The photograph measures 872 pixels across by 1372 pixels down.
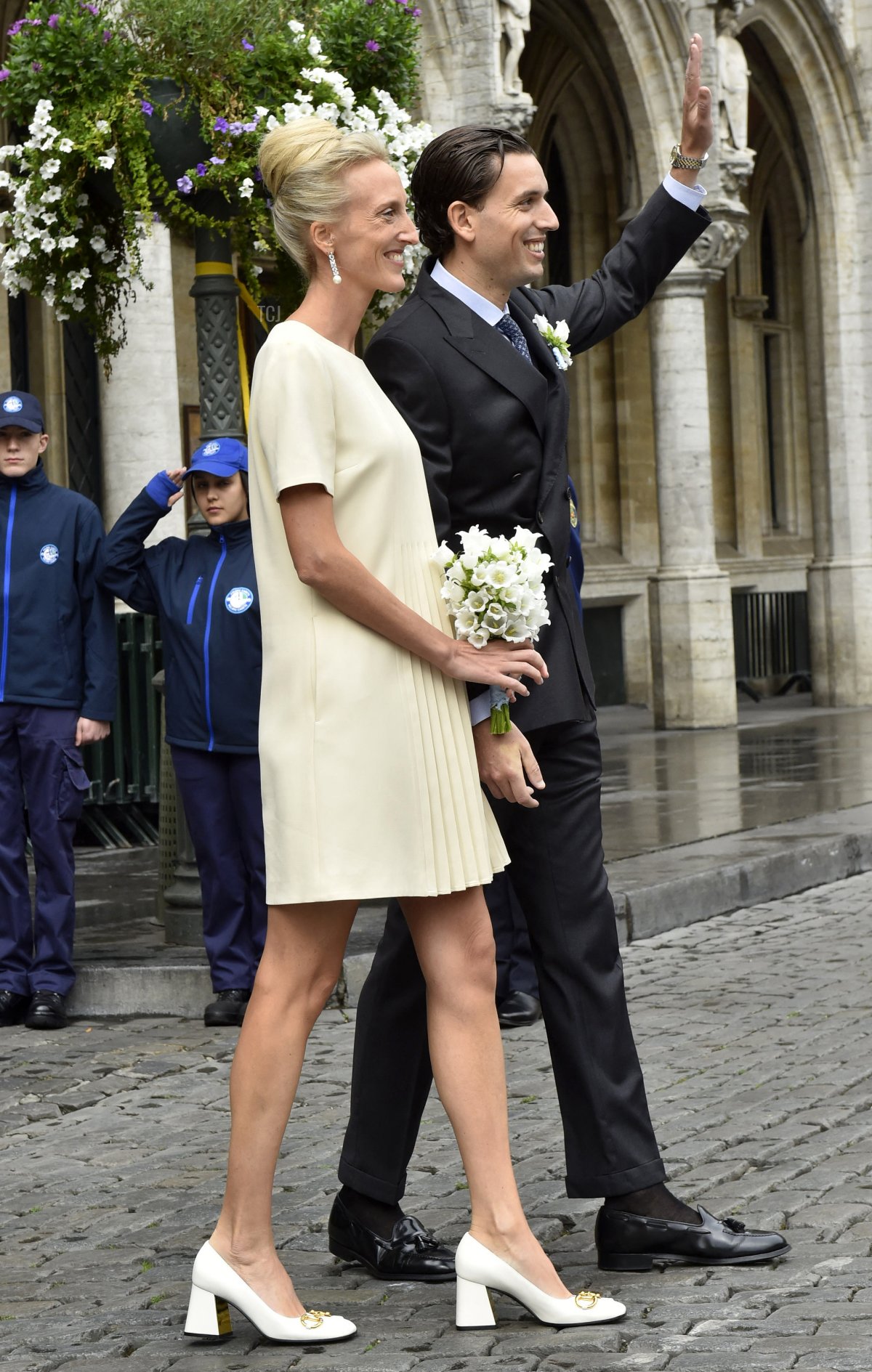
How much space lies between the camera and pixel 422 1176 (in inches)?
172

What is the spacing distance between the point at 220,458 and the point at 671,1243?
3.32 metres

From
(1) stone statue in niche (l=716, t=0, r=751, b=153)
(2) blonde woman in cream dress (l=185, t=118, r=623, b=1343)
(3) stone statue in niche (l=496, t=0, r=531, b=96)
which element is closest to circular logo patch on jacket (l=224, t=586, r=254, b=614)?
(2) blonde woman in cream dress (l=185, t=118, r=623, b=1343)

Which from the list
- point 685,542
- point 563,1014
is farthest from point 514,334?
point 685,542

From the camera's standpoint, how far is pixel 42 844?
638cm

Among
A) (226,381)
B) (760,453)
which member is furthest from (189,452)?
(760,453)

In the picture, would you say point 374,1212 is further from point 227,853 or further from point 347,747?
point 227,853

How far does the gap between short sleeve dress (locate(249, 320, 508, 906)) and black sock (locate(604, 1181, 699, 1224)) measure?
0.69 metres

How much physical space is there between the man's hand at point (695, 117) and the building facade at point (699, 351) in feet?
24.3

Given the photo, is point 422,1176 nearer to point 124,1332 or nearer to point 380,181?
point 124,1332

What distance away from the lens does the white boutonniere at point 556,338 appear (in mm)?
3691

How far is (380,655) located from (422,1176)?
153 cm

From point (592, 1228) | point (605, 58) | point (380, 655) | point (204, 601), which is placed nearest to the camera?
point (380, 655)

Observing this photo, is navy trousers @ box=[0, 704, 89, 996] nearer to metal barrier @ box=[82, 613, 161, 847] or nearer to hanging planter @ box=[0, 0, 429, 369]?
hanging planter @ box=[0, 0, 429, 369]

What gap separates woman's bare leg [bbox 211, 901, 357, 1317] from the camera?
10.6 ft
